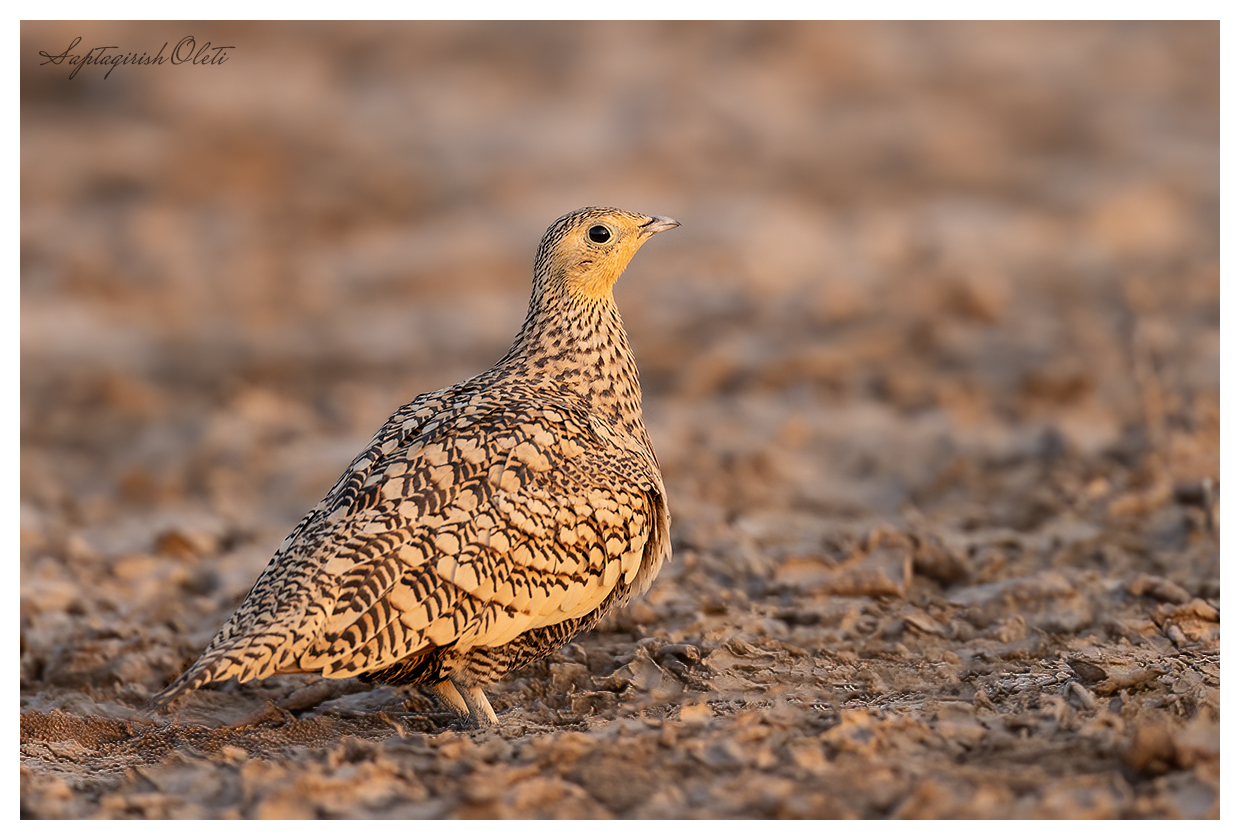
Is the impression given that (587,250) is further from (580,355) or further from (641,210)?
(641,210)

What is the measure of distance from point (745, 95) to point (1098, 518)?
25.1 feet

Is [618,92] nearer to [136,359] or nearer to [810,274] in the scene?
[810,274]

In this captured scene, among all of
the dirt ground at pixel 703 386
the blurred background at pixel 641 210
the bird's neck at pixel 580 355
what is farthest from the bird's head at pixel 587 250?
the blurred background at pixel 641 210

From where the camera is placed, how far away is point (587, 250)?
5.56m

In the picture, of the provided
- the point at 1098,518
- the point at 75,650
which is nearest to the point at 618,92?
the point at 1098,518

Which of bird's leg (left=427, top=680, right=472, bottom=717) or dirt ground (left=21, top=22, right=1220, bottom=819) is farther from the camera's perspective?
bird's leg (left=427, top=680, right=472, bottom=717)

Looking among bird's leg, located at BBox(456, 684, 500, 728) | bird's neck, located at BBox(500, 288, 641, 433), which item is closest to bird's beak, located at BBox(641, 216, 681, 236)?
bird's neck, located at BBox(500, 288, 641, 433)

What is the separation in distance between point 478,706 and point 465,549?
0.69 metres

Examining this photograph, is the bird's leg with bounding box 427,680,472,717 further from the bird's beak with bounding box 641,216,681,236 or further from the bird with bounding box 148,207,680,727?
the bird's beak with bounding box 641,216,681,236

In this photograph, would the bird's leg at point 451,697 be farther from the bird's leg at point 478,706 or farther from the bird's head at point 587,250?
the bird's head at point 587,250

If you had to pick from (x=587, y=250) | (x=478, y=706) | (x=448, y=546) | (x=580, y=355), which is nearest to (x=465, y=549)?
(x=448, y=546)

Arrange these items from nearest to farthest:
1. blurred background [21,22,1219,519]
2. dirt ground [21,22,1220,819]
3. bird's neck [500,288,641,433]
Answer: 1. dirt ground [21,22,1220,819]
2. bird's neck [500,288,641,433]
3. blurred background [21,22,1219,519]

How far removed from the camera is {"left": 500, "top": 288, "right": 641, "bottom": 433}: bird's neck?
5.40 meters

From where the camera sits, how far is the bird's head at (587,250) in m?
5.55
